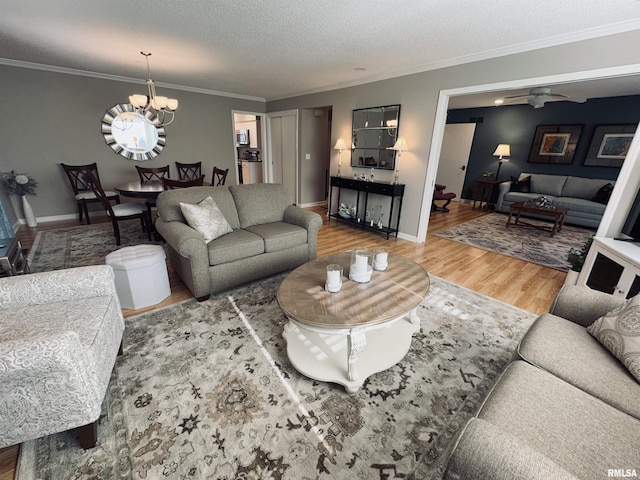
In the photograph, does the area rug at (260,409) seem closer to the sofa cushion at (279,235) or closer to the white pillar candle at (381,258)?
the white pillar candle at (381,258)

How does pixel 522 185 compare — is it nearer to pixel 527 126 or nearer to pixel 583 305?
pixel 527 126

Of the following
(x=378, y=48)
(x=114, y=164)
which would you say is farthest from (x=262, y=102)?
(x=378, y=48)

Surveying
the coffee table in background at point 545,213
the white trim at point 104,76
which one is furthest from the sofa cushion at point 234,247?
the coffee table in background at point 545,213

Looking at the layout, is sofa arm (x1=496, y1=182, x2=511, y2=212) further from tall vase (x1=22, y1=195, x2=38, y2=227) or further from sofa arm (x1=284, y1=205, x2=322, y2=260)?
tall vase (x1=22, y1=195, x2=38, y2=227)

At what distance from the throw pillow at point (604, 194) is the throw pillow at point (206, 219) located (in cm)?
664

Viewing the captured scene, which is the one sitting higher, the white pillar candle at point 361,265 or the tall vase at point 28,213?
the white pillar candle at point 361,265

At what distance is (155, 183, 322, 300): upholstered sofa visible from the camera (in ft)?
7.48

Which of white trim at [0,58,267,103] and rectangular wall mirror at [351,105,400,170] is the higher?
white trim at [0,58,267,103]

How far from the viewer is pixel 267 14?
2.32 metres

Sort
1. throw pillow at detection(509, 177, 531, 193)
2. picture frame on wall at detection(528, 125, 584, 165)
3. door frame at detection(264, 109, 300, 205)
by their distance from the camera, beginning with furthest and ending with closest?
1. throw pillow at detection(509, 177, 531, 193)
2. door frame at detection(264, 109, 300, 205)
3. picture frame on wall at detection(528, 125, 584, 165)

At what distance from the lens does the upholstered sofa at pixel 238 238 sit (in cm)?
228

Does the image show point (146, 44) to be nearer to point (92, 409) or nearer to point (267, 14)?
point (267, 14)

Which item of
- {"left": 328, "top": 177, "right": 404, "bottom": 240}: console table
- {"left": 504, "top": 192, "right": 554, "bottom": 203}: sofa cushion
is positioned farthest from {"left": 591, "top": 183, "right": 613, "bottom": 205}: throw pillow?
{"left": 328, "top": 177, "right": 404, "bottom": 240}: console table

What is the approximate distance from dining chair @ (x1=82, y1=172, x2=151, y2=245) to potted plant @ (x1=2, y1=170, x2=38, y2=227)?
137cm
